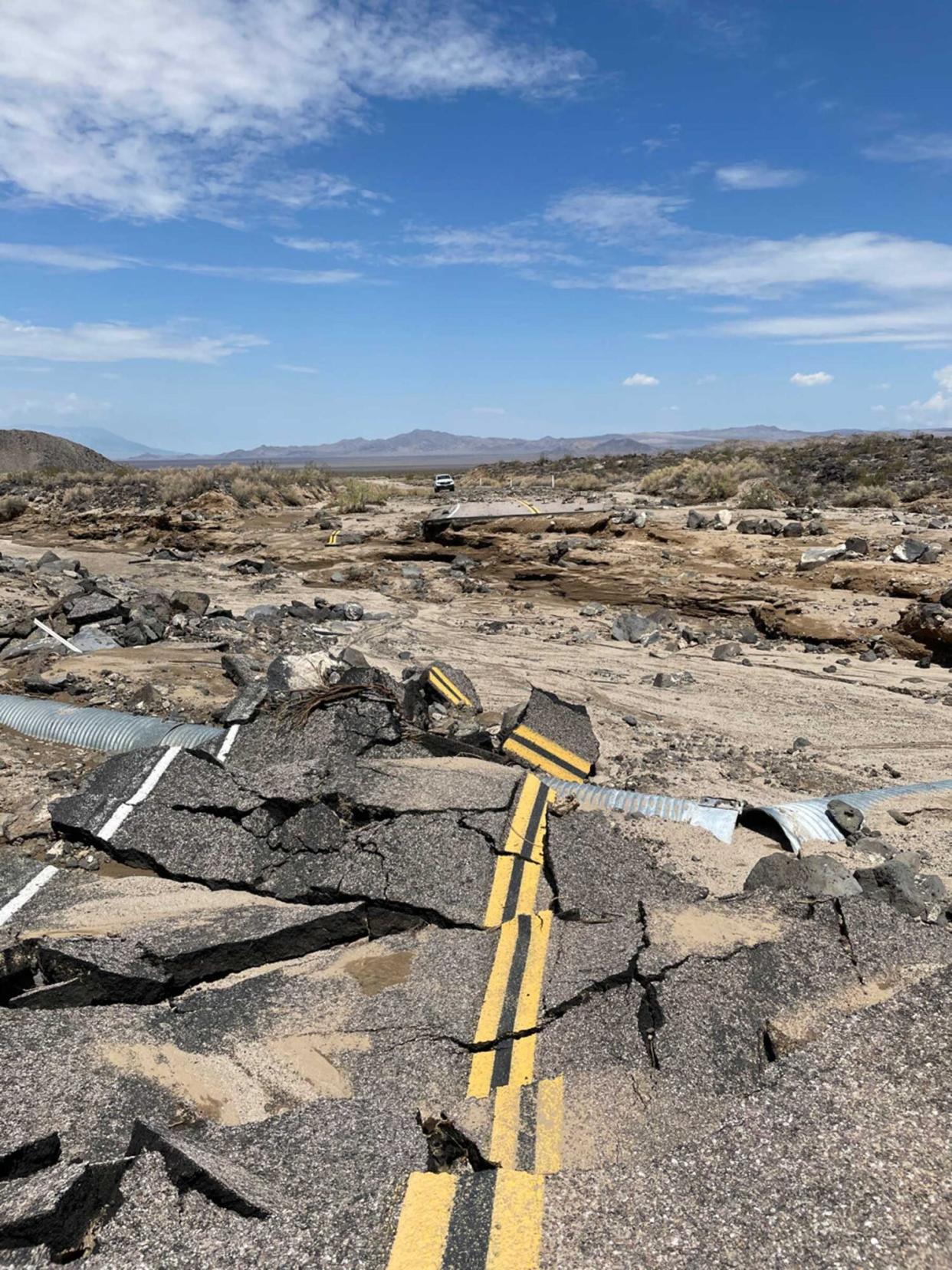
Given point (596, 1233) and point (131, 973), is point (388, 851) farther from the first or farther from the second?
point (596, 1233)

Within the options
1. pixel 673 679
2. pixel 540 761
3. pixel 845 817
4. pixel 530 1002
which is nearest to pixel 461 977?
pixel 530 1002

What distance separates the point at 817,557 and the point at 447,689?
8304 mm

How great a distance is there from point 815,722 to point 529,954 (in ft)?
17.2

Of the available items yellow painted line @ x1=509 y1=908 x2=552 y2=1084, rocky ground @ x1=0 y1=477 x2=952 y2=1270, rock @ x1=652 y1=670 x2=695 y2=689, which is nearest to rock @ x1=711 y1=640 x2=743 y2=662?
rock @ x1=652 y1=670 x2=695 y2=689

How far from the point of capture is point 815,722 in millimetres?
7977

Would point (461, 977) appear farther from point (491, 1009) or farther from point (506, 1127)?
point (506, 1127)

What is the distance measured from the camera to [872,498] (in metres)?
21.5

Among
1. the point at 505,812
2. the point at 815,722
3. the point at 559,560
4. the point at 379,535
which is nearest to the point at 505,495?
the point at 379,535

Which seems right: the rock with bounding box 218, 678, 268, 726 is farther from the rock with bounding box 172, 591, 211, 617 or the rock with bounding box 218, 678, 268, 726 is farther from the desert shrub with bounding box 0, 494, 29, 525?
the desert shrub with bounding box 0, 494, 29, 525

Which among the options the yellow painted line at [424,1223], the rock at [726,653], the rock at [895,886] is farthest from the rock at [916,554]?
the yellow painted line at [424,1223]

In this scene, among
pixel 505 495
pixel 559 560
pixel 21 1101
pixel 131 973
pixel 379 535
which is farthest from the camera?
pixel 505 495

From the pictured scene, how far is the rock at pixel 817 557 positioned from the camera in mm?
13082

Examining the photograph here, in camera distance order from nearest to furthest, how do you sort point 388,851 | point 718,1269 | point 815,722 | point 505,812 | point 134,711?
point 718,1269, point 388,851, point 505,812, point 134,711, point 815,722

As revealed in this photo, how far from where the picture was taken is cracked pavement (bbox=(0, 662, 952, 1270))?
2148 mm
